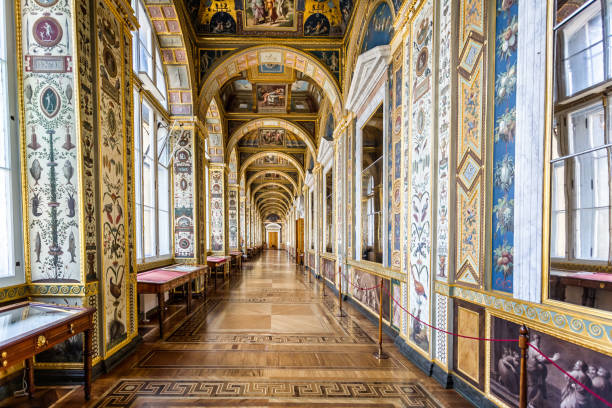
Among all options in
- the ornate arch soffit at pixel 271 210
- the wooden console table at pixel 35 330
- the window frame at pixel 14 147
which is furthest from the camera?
the ornate arch soffit at pixel 271 210

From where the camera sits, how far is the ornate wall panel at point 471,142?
10.3 feet

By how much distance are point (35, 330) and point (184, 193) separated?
583cm

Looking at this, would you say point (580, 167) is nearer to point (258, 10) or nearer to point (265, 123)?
point (258, 10)

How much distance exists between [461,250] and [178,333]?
16.5ft

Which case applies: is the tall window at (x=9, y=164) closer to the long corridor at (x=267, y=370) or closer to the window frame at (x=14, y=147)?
the window frame at (x=14, y=147)

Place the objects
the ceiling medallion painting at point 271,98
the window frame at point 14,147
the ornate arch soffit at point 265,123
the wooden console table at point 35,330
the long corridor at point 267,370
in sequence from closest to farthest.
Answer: the wooden console table at point 35,330 < the long corridor at point 267,370 < the window frame at point 14,147 < the ceiling medallion painting at point 271,98 < the ornate arch soffit at point 265,123

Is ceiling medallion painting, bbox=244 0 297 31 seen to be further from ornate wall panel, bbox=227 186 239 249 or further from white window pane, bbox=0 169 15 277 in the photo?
ornate wall panel, bbox=227 186 239 249

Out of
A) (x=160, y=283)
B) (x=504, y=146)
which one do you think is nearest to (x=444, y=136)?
(x=504, y=146)

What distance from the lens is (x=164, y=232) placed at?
7926 millimetres

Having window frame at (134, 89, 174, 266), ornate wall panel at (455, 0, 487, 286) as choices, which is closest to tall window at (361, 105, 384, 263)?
ornate wall panel at (455, 0, 487, 286)

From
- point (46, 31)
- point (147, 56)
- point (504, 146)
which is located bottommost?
point (504, 146)

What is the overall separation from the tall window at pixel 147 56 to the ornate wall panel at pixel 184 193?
1.09 m

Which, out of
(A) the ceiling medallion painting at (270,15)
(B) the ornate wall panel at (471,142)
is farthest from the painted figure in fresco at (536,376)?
(A) the ceiling medallion painting at (270,15)

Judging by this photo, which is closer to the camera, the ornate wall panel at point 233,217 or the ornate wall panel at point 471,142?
the ornate wall panel at point 471,142
